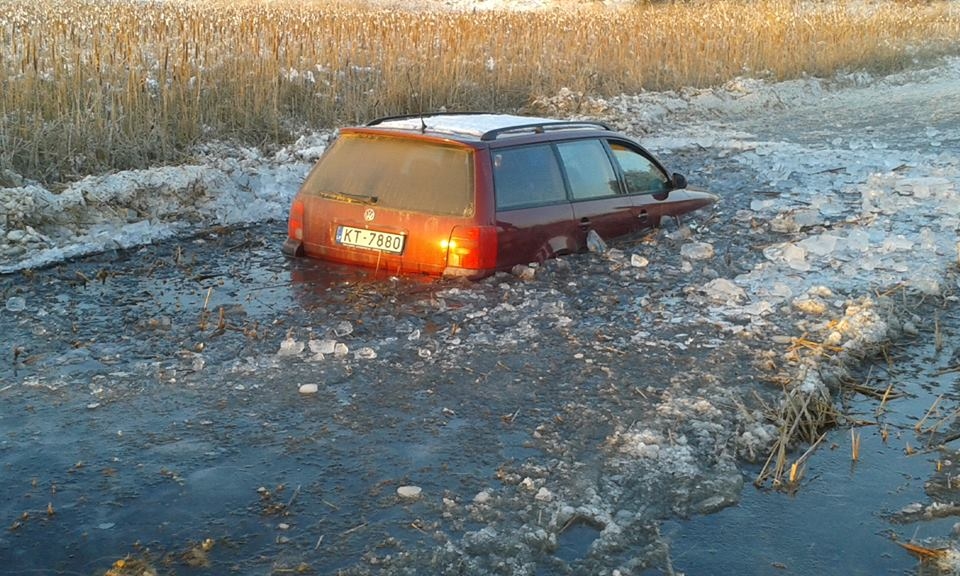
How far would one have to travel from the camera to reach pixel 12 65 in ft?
37.1

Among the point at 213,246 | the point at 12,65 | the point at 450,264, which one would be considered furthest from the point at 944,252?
the point at 12,65

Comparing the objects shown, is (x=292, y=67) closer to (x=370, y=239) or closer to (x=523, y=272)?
(x=370, y=239)

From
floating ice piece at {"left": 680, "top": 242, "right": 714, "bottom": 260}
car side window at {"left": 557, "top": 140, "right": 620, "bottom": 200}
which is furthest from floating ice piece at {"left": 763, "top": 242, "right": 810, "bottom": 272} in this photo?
car side window at {"left": 557, "top": 140, "right": 620, "bottom": 200}

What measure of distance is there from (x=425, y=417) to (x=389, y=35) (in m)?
12.3

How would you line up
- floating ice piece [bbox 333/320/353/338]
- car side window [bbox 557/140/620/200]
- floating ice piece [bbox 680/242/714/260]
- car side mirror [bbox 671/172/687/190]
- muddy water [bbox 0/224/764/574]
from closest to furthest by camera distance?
muddy water [bbox 0/224/764/574], floating ice piece [bbox 333/320/353/338], car side window [bbox 557/140/620/200], floating ice piece [bbox 680/242/714/260], car side mirror [bbox 671/172/687/190]

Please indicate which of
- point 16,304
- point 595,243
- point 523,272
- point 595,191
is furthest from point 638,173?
point 16,304

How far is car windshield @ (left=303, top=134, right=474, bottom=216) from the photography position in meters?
7.51

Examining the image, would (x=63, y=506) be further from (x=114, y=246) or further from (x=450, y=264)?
(x=114, y=246)

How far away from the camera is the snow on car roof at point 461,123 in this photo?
7.85m

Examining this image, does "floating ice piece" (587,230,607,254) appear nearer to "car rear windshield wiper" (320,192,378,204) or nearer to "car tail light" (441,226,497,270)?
"car tail light" (441,226,497,270)

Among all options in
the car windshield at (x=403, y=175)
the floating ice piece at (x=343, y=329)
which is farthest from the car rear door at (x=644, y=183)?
the floating ice piece at (x=343, y=329)

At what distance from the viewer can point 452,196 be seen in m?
7.51

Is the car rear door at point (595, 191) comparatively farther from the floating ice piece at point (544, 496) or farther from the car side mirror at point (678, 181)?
the floating ice piece at point (544, 496)

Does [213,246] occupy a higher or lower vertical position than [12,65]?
lower
